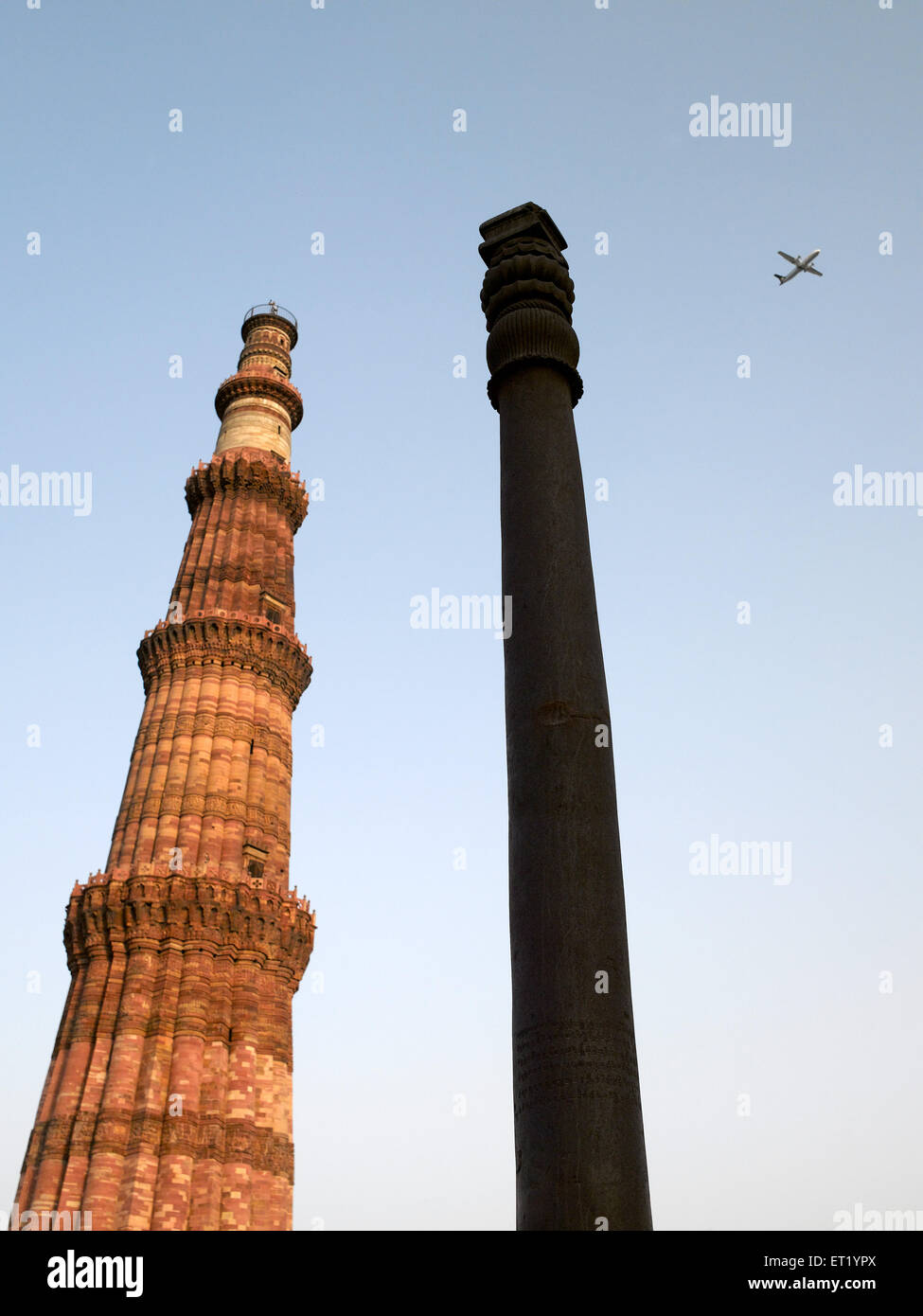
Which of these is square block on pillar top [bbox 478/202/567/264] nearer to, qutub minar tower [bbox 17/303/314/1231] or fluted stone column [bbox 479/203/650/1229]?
fluted stone column [bbox 479/203/650/1229]

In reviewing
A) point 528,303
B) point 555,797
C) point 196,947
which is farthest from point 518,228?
point 196,947

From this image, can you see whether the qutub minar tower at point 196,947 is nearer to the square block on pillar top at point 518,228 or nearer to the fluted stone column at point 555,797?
the fluted stone column at point 555,797

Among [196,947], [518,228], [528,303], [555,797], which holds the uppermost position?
[518,228]

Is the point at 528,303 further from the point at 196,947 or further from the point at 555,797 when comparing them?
the point at 196,947

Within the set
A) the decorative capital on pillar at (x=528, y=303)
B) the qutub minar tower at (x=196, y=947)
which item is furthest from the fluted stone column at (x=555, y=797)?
the qutub minar tower at (x=196, y=947)

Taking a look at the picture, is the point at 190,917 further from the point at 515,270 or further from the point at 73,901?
the point at 515,270

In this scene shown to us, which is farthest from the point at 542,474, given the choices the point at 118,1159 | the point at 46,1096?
the point at 46,1096
